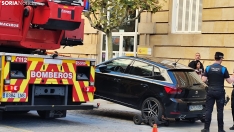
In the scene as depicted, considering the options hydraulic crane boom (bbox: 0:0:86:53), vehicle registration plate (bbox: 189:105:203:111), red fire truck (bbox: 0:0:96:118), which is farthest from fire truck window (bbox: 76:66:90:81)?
vehicle registration plate (bbox: 189:105:203:111)

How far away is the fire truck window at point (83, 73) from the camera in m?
10.6

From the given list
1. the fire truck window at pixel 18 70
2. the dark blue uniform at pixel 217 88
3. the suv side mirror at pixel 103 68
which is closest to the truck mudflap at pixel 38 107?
the fire truck window at pixel 18 70

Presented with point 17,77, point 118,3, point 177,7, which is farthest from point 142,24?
point 17,77

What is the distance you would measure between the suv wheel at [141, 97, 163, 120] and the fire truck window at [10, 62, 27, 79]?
3.02m

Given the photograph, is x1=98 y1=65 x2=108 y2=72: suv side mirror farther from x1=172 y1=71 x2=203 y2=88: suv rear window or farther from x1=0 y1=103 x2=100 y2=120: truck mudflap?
x1=172 y1=71 x2=203 y2=88: suv rear window

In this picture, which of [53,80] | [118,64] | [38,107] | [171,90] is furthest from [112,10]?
[38,107]

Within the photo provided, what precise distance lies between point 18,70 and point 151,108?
3268 millimetres

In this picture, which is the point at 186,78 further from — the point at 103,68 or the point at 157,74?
the point at 103,68

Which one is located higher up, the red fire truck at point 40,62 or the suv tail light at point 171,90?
the red fire truck at point 40,62

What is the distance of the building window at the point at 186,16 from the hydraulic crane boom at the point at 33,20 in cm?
772

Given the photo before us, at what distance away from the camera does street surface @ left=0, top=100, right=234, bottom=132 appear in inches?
392

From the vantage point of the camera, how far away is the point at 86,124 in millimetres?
10859

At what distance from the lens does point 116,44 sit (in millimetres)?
20219

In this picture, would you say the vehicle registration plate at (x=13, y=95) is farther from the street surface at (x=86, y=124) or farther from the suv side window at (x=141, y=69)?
the suv side window at (x=141, y=69)
